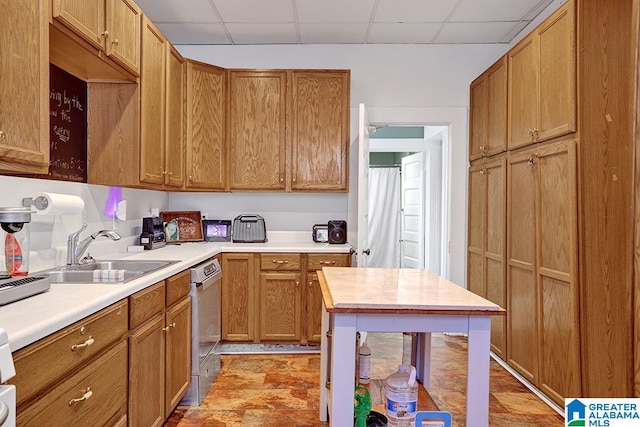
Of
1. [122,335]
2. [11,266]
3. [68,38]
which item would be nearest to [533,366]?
[122,335]

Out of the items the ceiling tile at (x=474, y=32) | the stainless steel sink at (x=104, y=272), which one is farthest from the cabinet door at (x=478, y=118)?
the stainless steel sink at (x=104, y=272)

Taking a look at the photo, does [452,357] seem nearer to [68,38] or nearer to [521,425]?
[521,425]

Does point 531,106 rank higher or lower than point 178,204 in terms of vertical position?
higher

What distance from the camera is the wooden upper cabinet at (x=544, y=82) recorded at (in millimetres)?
2281

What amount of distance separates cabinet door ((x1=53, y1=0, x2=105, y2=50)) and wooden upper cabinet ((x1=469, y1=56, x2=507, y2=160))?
8.72 feet

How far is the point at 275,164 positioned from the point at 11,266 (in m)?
2.21

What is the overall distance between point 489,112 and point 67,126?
9.89 ft

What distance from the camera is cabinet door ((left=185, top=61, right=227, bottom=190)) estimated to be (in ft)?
11.2

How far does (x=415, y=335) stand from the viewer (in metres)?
2.28

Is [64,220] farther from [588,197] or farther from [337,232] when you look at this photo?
[588,197]

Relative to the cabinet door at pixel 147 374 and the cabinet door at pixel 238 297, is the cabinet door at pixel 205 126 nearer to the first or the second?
the cabinet door at pixel 238 297

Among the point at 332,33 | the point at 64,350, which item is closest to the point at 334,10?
the point at 332,33

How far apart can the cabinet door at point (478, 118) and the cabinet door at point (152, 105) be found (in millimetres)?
2541

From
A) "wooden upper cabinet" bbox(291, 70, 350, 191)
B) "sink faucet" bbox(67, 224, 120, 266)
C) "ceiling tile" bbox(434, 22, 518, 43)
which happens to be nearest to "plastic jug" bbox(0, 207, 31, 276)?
"sink faucet" bbox(67, 224, 120, 266)
